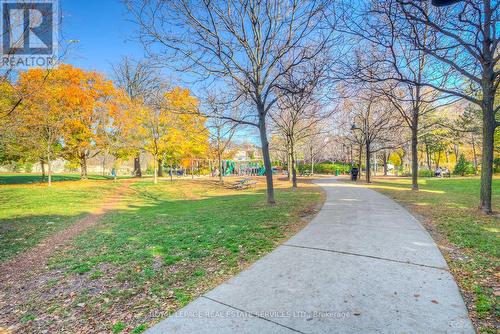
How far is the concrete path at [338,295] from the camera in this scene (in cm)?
252

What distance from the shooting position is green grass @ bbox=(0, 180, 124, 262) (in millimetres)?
6992

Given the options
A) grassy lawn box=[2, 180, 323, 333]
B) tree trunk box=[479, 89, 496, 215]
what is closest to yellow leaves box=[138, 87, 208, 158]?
grassy lawn box=[2, 180, 323, 333]

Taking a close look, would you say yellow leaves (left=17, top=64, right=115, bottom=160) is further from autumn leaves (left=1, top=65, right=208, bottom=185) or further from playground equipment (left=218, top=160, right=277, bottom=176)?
playground equipment (left=218, top=160, right=277, bottom=176)

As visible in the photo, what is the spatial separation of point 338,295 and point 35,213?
12376 mm

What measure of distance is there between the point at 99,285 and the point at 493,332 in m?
4.69

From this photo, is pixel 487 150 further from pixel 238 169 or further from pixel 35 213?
pixel 238 169

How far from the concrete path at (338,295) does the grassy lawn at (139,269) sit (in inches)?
17.7

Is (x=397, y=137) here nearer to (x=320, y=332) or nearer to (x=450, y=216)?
(x=450, y=216)

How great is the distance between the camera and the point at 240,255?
4.59m

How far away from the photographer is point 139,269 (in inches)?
172

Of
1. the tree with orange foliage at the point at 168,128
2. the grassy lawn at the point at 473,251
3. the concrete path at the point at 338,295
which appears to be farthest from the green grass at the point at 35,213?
the grassy lawn at the point at 473,251

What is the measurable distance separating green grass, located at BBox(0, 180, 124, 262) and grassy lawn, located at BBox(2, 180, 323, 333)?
1.40 m

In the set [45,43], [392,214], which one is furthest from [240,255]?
[45,43]

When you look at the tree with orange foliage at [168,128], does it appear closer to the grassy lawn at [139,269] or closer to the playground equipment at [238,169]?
the playground equipment at [238,169]
